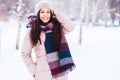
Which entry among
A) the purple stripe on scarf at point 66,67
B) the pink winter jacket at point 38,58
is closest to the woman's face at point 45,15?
the pink winter jacket at point 38,58

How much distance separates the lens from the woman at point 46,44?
4.38m

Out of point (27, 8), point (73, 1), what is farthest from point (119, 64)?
point (73, 1)

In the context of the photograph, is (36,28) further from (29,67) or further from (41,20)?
(29,67)

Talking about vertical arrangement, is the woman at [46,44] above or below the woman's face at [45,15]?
below

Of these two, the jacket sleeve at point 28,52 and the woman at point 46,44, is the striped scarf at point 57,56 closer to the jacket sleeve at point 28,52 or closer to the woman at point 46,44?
the woman at point 46,44

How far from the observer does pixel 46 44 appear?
14.4ft

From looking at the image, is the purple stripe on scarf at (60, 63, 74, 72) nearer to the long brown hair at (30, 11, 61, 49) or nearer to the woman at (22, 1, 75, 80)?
the woman at (22, 1, 75, 80)

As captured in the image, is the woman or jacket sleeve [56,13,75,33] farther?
jacket sleeve [56,13,75,33]

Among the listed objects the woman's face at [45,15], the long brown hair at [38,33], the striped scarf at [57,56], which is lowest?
the striped scarf at [57,56]

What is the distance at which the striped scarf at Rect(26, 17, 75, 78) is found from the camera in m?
4.38

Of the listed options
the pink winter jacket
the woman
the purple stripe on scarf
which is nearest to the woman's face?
the woman

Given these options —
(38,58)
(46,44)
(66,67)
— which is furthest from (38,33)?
(66,67)

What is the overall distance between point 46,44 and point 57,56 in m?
0.19

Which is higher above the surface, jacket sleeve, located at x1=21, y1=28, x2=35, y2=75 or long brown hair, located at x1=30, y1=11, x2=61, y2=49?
long brown hair, located at x1=30, y1=11, x2=61, y2=49
